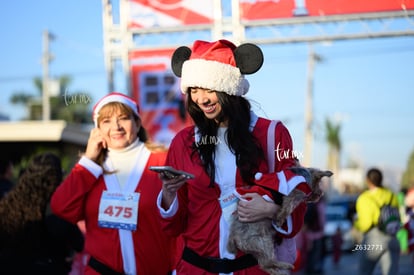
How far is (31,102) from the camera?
53125 millimetres

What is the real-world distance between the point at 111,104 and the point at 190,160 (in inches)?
51.8

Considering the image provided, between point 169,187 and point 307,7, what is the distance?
4.01m

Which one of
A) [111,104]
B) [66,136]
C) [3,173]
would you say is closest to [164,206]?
[111,104]

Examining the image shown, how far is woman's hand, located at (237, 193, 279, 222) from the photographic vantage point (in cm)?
290

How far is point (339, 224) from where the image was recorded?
18.1 m

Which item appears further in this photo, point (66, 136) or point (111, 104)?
point (66, 136)

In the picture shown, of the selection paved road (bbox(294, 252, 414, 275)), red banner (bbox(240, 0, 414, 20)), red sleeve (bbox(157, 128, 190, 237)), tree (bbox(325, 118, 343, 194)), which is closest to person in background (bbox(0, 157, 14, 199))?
red banner (bbox(240, 0, 414, 20))

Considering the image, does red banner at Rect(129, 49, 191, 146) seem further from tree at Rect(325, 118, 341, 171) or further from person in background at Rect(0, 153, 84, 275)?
tree at Rect(325, 118, 341, 171)

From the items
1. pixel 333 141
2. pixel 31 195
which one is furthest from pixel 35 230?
pixel 333 141

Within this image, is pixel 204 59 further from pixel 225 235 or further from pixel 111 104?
pixel 111 104

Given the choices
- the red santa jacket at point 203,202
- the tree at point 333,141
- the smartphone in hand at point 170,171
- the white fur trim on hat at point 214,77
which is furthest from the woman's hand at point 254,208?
the tree at point 333,141

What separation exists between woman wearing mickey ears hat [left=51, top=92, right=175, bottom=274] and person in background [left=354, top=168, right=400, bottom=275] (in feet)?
13.2

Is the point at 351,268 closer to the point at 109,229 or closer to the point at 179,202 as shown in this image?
the point at 109,229

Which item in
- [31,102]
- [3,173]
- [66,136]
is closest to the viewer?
[3,173]
